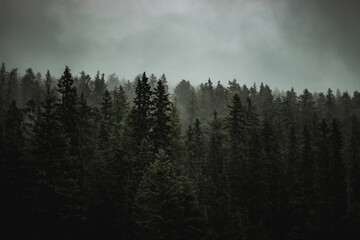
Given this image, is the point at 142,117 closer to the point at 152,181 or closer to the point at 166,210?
the point at 152,181

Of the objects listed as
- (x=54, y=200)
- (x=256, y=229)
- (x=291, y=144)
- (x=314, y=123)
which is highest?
(x=314, y=123)

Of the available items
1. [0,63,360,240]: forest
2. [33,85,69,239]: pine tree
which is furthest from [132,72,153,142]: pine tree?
[33,85,69,239]: pine tree

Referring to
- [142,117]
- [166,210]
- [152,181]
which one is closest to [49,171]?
[152,181]

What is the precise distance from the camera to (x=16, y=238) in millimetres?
21812

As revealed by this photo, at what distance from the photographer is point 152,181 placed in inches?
947

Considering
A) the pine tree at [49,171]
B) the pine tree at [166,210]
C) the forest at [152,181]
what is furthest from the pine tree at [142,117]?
the pine tree at [49,171]

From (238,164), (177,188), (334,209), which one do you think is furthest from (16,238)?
(334,209)

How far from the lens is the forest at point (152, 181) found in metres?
21.1

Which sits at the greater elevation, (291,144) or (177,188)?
(291,144)

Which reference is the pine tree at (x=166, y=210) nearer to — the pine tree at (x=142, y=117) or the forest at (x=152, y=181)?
the forest at (x=152, y=181)

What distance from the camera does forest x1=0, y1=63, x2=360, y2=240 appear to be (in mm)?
21078

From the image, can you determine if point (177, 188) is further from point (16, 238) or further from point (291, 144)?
point (291, 144)

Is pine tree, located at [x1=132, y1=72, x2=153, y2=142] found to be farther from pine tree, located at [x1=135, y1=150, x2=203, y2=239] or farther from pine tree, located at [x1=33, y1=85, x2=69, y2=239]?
pine tree, located at [x1=33, y1=85, x2=69, y2=239]

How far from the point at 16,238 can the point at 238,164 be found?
32.3 m
